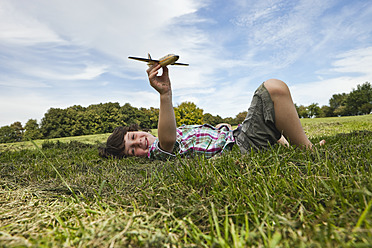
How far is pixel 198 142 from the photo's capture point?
9.56ft

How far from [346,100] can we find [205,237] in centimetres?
4588

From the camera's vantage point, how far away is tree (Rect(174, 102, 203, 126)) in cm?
981

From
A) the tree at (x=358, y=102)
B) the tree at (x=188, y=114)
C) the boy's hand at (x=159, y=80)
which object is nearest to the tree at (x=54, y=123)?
the tree at (x=188, y=114)

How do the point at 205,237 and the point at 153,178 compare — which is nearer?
the point at 205,237

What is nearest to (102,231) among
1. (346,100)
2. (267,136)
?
(267,136)

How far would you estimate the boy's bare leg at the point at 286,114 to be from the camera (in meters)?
2.23

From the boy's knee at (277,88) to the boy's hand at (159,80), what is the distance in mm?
1176

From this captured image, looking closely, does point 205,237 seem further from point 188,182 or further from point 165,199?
point 188,182

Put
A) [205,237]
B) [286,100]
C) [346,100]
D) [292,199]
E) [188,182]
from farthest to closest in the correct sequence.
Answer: [346,100] < [286,100] < [188,182] < [292,199] < [205,237]

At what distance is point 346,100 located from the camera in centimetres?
3666

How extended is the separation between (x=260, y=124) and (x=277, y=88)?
447 millimetres

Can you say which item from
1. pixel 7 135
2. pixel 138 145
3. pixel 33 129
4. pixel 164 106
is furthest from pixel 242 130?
pixel 33 129

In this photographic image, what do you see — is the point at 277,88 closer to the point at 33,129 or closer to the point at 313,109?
the point at 33,129

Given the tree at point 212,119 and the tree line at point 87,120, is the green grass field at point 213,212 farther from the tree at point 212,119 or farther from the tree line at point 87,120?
the tree line at point 87,120
